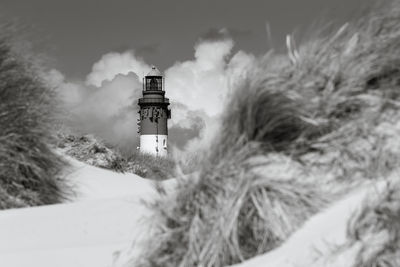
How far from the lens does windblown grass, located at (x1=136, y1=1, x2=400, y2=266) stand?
2.77 metres

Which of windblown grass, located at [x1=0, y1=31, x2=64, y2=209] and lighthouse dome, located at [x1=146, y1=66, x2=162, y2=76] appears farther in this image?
lighthouse dome, located at [x1=146, y1=66, x2=162, y2=76]

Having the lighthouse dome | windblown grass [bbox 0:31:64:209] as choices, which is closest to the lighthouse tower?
the lighthouse dome

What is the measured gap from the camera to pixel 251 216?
280cm

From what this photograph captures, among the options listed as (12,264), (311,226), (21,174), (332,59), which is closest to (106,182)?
(21,174)

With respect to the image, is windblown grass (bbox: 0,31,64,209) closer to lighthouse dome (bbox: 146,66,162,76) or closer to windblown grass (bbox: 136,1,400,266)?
windblown grass (bbox: 136,1,400,266)

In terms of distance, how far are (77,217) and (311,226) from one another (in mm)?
2009

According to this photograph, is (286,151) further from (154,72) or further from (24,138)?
(154,72)

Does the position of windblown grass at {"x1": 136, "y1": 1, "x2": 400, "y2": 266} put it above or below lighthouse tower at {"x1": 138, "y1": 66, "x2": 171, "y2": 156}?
below

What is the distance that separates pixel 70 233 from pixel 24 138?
1.34m

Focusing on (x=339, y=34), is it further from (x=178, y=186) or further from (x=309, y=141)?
(x=178, y=186)

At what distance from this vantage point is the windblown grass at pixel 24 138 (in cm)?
484

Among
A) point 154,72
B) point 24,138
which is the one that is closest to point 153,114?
point 154,72

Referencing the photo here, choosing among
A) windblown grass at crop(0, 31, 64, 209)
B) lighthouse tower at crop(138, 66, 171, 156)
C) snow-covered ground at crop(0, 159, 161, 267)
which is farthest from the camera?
lighthouse tower at crop(138, 66, 171, 156)

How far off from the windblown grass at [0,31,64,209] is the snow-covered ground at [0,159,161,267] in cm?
63
